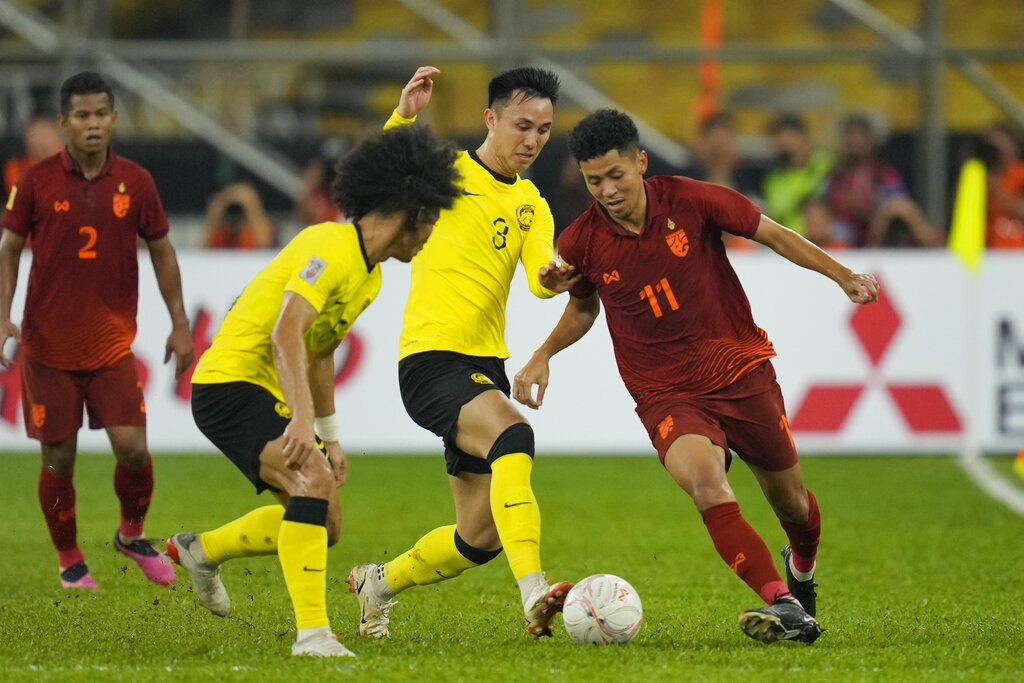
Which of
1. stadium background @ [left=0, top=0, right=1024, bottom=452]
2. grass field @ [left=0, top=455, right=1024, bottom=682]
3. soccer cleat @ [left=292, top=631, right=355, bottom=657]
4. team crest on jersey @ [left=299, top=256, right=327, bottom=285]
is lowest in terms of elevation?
grass field @ [left=0, top=455, right=1024, bottom=682]

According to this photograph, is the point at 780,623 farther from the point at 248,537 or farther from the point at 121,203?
the point at 121,203

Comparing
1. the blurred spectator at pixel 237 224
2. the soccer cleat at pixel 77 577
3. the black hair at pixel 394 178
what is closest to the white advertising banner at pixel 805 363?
the blurred spectator at pixel 237 224

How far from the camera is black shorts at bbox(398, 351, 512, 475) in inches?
237

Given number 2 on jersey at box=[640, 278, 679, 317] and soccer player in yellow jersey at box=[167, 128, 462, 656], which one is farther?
number 2 on jersey at box=[640, 278, 679, 317]

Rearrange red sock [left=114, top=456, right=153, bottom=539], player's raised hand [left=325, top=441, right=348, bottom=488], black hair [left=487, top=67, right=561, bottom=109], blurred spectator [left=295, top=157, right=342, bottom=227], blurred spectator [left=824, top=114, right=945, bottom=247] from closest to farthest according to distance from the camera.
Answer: player's raised hand [left=325, top=441, right=348, bottom=488]
black hair [left=487, top=67, right=561, bottom=109]
red sock [left=114, top=456, right=153, bottom=539]
blurred spectator [left=295, top=157, right=342, bottom=227]
blurred spectator [left=824, top=114, right=945, bottom=247]

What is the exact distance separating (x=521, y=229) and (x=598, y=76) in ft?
35.3

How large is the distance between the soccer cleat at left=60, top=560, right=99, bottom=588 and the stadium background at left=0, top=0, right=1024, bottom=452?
716 cm

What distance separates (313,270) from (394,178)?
451mm

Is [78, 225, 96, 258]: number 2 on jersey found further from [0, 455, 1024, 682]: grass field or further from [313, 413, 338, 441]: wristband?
[313, 413, 338, 441]: wristband

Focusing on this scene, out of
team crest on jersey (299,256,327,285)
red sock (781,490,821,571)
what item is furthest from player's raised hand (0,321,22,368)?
red sock (781,490,821,571)

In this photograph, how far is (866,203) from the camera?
45.0 feet

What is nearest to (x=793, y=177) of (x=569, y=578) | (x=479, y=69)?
(x=479, y=69)

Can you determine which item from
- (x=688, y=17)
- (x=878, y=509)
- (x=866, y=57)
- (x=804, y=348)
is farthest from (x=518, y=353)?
(x=688, y=17)

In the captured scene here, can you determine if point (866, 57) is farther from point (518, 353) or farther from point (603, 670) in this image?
point (603, 670)
